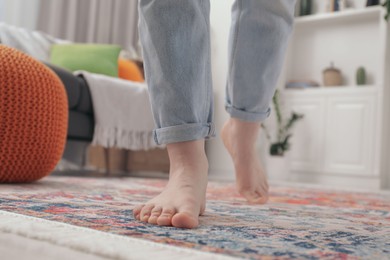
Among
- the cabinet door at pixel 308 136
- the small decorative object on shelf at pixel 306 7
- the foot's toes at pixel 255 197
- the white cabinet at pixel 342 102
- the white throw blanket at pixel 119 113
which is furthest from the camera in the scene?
the small decorative object on shelf at pixel 306 7

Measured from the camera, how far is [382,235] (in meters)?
0.67

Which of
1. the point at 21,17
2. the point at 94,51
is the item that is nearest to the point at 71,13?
the point at 21,17

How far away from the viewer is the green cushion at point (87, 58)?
283 cm

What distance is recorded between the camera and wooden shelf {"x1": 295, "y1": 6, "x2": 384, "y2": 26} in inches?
138

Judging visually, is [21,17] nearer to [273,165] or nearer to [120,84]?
[120,84]

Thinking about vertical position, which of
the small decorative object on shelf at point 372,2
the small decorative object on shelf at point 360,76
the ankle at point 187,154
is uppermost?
the small decorative object on shelf at point 372,2

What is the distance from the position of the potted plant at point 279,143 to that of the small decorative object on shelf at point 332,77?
12.6 inches

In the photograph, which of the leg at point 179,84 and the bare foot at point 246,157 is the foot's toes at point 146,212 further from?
the bare foot at point 246,157

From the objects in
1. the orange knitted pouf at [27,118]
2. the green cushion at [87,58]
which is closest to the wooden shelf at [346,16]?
the green cushion at [87,58]

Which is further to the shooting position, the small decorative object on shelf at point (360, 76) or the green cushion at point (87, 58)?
the small decorative object on shelf at point (360, 76)

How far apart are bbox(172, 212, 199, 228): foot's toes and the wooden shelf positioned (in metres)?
3.18

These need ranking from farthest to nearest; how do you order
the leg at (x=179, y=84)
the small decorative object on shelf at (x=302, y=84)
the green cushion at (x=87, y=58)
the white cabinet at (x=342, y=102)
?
the small decorative object on shelf at (x=302, y=84) → the white cabinet at (x=342, y=102) → the green cushion at (x=87, y=58) → the leg at (x=179, y=84)

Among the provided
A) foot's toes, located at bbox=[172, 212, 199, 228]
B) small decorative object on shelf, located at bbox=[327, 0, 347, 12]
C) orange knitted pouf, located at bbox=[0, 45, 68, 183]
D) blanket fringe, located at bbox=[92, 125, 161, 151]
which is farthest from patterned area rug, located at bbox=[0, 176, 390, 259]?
small decorative object on shelf, located at bbox=[327, 0, 347, 12]

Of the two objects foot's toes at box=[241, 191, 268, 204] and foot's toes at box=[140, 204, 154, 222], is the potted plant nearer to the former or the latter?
foot's toes at box=[241, 191, 268, 204]
